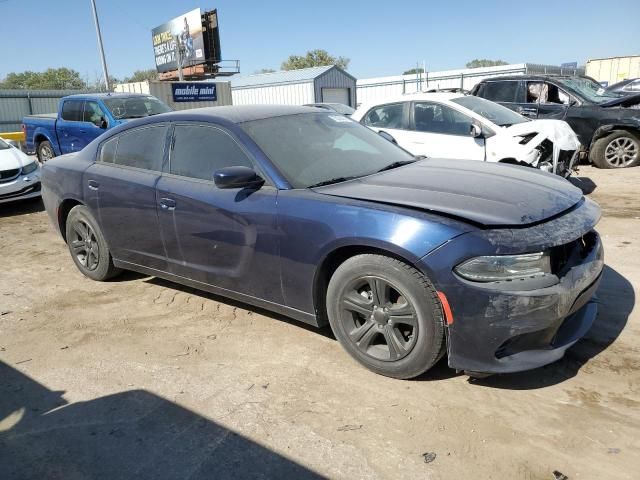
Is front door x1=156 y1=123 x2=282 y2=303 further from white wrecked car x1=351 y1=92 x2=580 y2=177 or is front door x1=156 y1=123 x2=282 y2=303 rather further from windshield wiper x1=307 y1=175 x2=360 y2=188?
white wrecked car x1=351 y1=92 x2=580 y2=177

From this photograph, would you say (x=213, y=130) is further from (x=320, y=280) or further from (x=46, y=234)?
(x=46, y=234)

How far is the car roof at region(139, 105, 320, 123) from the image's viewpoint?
374 cm

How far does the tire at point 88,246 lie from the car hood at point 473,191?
250 cm

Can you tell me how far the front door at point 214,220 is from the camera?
3309mm

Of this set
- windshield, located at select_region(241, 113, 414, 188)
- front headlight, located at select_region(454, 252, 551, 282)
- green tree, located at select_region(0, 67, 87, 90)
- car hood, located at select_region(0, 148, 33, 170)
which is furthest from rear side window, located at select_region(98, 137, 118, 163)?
green tree, located at select_region(0, 67, 87, 90)

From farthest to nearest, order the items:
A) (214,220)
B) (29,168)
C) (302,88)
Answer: (302,88), (29,168), (214,220)

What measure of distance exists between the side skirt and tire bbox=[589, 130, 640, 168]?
328 inches

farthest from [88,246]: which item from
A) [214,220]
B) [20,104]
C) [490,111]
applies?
[20,104]

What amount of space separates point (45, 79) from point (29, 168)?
215 ft

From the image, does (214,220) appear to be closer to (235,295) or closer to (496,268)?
(235,295)

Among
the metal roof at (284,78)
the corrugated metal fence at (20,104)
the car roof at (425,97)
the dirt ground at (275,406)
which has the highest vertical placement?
the metal roof at (284,78)

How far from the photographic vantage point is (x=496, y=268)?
2562 mm

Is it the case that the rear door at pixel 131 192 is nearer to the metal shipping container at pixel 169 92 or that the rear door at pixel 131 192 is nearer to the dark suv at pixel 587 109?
the dark suv at pixel 587 109

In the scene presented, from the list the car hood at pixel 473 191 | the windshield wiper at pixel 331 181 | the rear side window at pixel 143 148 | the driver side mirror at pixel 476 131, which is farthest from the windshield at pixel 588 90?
the rear side window at pixel 143 148
